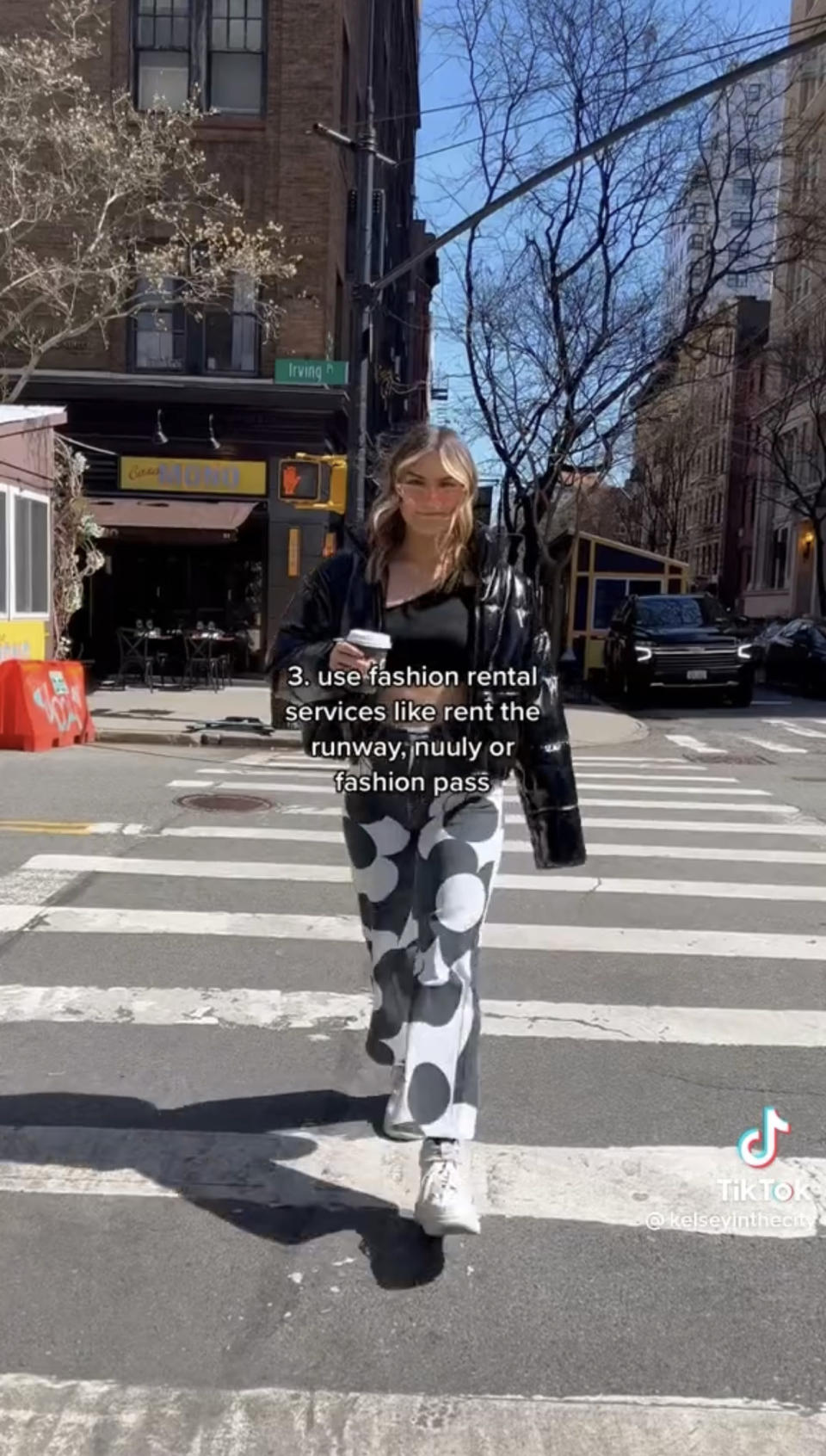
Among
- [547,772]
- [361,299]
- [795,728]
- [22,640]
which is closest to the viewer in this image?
[547,772]

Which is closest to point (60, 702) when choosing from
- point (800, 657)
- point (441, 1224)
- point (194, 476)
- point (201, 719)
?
point (201, 719)

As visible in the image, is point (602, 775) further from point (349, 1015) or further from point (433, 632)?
point (433, 632)

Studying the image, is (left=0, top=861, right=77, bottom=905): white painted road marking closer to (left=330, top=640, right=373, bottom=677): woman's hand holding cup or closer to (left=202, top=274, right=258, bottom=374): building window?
(left=330, top=640, right=373, bottom=677): woman's hand holding cup

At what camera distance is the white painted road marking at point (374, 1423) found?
7.64ft

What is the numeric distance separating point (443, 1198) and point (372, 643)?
136 centimetres

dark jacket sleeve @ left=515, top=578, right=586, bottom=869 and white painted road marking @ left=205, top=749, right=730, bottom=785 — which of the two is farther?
white painted road marking @ left=205, top=749, right=730, bottom=785

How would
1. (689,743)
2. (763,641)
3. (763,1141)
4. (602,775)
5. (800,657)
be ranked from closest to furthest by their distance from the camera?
(763,1141), (602,775), (689,743), (800,657), (763,641)

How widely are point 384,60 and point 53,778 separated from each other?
26.2m

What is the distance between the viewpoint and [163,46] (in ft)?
65.9

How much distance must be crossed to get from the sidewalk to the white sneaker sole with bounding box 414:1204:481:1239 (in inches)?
362

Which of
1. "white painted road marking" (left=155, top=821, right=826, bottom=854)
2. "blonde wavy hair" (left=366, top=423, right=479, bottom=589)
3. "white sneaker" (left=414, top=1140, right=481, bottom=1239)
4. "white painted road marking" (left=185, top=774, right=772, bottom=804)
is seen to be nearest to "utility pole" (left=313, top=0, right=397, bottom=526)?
"white painted road marking" (left=185, top=774, right=772, bottom=804)

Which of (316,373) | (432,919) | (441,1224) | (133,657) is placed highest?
(316,373)

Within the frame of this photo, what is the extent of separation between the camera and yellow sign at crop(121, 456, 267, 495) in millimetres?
20594

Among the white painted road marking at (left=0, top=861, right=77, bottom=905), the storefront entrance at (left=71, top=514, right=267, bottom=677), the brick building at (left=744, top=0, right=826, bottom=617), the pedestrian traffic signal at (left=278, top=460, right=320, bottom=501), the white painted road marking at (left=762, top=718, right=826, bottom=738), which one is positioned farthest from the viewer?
the brick building at (left=744, top=0, right=826, bottom=617)
